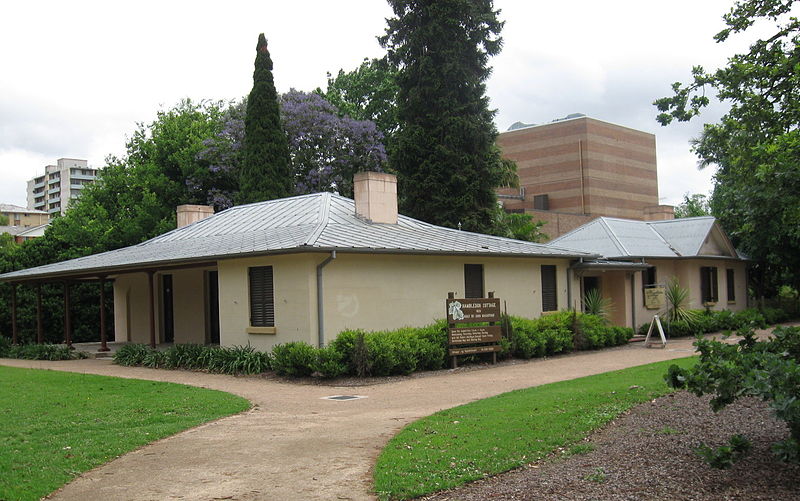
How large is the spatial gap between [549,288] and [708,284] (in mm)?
10817

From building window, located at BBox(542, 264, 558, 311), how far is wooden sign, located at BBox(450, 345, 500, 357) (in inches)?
203

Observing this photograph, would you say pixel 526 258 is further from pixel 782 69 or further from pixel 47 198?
pixel 47 198

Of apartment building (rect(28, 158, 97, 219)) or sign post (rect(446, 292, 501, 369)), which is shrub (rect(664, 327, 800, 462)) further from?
apartment building (rect(28, 158, 97, 219))

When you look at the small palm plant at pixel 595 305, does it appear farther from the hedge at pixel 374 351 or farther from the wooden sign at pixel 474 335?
the wooden sign at pixel 474 335

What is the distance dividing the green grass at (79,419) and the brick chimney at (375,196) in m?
8.25

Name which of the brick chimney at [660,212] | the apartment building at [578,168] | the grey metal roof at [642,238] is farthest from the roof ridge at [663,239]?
the apartment building at [578,168]

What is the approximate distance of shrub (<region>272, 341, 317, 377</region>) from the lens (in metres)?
16.0

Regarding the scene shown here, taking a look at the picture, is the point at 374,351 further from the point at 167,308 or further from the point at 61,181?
the point at 61,181

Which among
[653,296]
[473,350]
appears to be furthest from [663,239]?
[473,350]

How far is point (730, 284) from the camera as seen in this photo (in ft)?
108

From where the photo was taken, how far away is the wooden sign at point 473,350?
17.7 metres

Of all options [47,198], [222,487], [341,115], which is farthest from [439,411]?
[47,198]

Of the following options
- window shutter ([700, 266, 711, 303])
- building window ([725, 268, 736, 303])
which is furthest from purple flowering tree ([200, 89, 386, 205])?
building window ([725, 268, 736, 303])

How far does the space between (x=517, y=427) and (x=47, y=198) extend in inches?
6663
